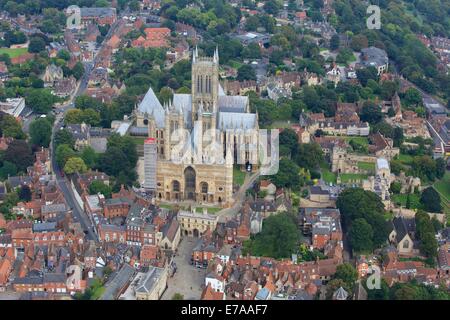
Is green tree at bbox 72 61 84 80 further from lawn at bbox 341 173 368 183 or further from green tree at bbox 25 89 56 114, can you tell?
lawn at bbox 341 173 368 183

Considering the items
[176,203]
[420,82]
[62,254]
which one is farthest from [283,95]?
[62,254]

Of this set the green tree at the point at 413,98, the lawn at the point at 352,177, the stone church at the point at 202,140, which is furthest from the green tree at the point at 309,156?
the green tree at the point at 413,98

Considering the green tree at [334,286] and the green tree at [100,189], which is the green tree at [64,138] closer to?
the green tree at [100,189]

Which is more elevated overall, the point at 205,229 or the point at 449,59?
the point at 205,229

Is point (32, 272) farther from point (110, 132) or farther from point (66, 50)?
point (66, 50)

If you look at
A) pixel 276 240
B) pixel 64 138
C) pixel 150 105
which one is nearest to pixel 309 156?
pixel 276 240

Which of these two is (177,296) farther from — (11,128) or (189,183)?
(11,128)

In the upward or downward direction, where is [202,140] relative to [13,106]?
upward
